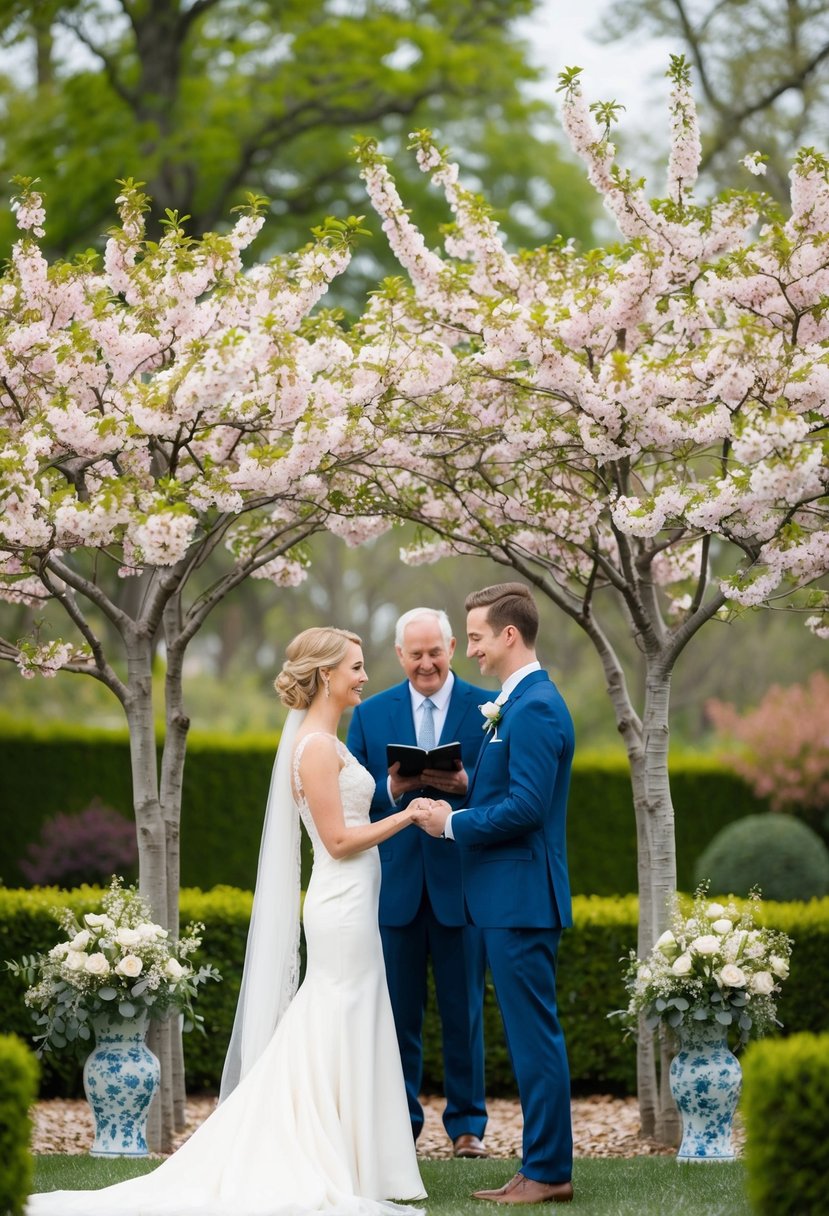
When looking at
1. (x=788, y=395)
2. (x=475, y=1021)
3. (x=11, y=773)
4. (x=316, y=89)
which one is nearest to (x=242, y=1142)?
(x=475, y=1021)

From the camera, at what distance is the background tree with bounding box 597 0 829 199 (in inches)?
596

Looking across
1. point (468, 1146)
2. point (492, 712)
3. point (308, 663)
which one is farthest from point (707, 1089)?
point (308, 663)

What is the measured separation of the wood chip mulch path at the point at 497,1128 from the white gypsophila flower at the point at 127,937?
1.15 metres

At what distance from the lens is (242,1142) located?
4801mm

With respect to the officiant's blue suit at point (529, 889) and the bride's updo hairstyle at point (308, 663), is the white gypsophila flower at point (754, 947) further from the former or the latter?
the bride's updo hairstyle at point (308, 663)

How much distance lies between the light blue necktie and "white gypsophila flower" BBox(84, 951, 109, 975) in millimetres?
1575

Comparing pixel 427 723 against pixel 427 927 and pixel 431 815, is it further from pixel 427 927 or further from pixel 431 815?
pixel 431 815

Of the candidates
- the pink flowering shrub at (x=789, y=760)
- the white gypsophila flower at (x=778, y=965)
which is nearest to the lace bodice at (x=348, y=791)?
the white gypsophila flower at (x=778, y=965)

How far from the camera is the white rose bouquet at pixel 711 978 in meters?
5.63

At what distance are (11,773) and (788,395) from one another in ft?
28.9

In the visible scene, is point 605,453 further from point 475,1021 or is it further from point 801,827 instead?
point 801,827

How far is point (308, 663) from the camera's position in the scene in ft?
17.5

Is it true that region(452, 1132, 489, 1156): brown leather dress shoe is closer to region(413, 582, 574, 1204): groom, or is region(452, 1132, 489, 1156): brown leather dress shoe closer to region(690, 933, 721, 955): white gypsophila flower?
region(413, 582, 574, 1204): groom

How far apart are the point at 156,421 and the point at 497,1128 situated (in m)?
4.07
